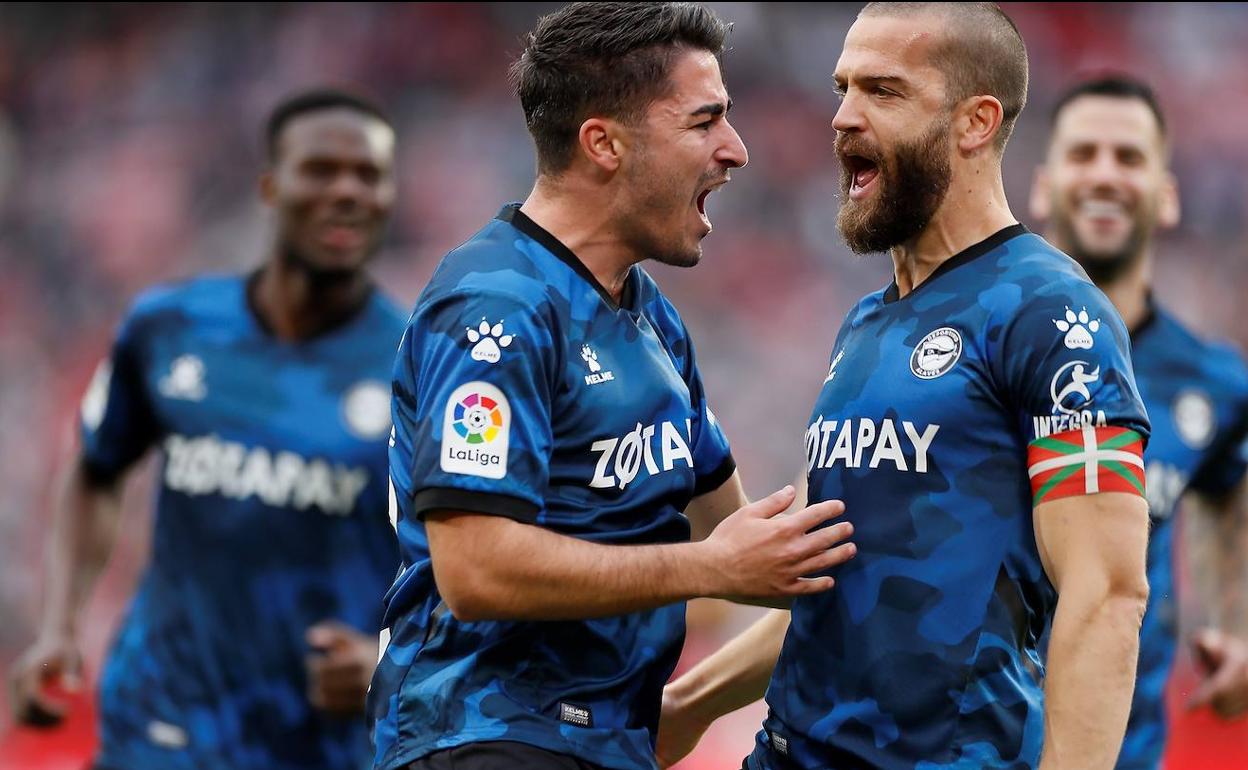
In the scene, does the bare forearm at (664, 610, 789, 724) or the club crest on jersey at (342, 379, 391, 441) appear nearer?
the bare forearm at (664, 610, 789, 724)

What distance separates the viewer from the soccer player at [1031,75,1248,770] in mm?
6352

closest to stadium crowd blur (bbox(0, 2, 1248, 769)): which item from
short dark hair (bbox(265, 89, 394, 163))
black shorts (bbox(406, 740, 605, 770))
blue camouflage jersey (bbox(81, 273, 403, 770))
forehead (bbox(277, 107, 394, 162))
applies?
short dark hair (bbox(265, 89, 394, 163))

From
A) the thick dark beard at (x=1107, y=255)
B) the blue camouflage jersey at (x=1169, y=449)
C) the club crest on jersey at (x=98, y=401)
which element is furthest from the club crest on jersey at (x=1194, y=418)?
the club crest on jersey at (x=98, y=401)

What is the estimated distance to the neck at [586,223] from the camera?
393 centimetres

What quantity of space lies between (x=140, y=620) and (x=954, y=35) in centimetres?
407

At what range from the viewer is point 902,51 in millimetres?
3910

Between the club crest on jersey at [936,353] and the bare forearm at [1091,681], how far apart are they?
22.9 inches

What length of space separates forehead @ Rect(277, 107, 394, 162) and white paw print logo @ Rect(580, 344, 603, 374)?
378cm

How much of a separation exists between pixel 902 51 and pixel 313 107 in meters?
4.05

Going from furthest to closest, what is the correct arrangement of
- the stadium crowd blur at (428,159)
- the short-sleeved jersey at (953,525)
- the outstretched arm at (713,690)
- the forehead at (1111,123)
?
the stadium crowd blur at (428,159) < the forehead at (1111,123) < the outstretched arm at (713,690) < the short-sleeved jersey at (953,525)

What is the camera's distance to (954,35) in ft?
12.9

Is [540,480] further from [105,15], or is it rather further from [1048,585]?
[105,15]

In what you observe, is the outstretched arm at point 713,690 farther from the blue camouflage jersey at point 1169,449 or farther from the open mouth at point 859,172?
the blue camouflage jersey at point 1169,449

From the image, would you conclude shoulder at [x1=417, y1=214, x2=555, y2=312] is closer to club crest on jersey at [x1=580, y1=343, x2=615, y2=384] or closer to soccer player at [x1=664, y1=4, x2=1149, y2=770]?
club crest on jersey at [x1=580, y1=343, x2=615, y2=384]
